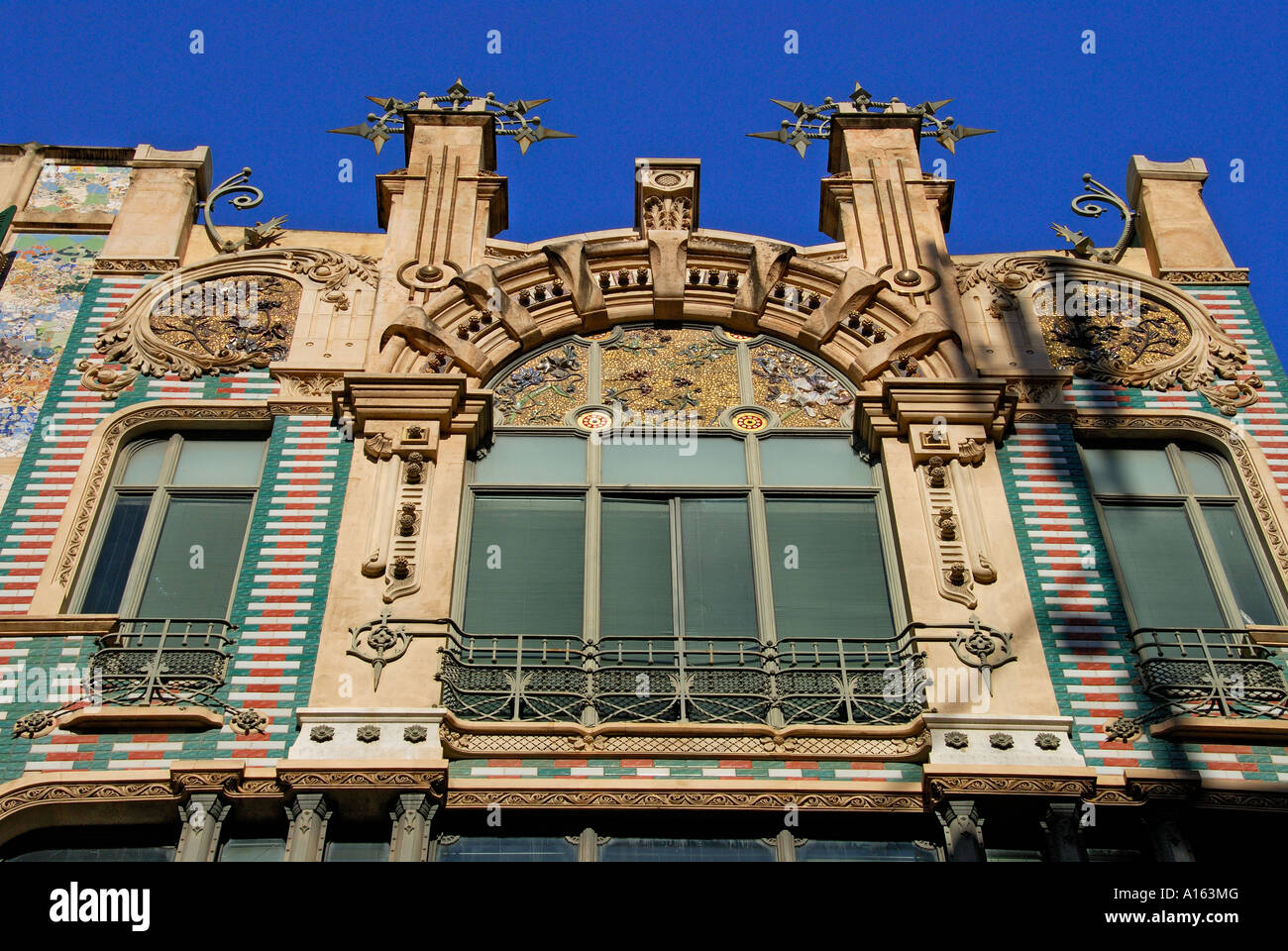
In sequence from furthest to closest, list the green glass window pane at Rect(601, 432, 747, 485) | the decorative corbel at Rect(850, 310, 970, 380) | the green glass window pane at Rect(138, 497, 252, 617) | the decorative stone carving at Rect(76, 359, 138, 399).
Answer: the decorative corbel at Rect(850, 310, 970, 380), the decorative stone carving at Rect(76, 359, 138, 399), the green glass window pane at Rect(601, 432, 747, 485), the green glass window pane at Rect(138, 497, 252, 617)

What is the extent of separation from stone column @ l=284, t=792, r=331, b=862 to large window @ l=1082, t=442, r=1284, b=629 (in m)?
7.01

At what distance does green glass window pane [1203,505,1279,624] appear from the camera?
14.0 metres

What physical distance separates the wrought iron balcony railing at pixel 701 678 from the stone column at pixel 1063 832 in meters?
1.40

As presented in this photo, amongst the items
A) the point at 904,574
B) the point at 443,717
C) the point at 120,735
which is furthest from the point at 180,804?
the point at 904,574

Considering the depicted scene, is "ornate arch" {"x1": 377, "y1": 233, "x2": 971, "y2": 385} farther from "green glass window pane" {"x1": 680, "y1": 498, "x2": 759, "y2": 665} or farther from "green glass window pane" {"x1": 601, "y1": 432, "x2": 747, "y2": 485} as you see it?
"green glass window pane" {"x1": 680, "y1": 498, "x2": 759, "y2": 665}

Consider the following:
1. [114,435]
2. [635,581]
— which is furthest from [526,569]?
[114,435]

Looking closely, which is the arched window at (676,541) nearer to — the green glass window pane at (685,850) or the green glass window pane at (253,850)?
the green glass window pane at (685,850)

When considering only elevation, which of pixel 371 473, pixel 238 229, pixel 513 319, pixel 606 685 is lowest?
pixel 606 685

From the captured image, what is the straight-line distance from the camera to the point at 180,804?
11.7 metres

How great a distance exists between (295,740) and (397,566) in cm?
200

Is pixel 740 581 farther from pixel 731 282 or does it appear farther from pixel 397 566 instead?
pixel 731 282

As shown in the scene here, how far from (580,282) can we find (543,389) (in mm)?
1419

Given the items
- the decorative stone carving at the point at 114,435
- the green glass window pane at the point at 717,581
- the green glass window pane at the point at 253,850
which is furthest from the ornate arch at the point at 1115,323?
the green glass window pane at the point at 253,850

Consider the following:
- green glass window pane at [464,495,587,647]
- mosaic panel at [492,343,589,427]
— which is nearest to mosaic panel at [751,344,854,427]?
mosaic panel at [492,343,589,427]
